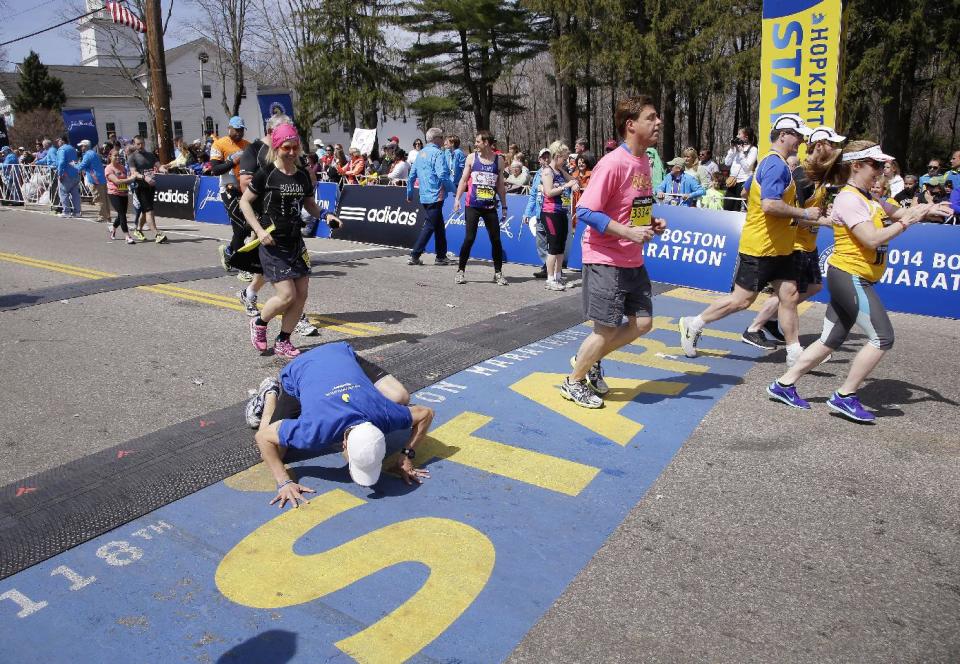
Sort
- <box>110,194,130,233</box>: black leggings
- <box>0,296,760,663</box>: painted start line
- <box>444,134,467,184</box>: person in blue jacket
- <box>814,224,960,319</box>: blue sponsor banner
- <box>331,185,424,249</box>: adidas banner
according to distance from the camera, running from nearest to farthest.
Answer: <box>0,296,760,663</box>: painted start line
<box>814,224,960,319</box>: blue sponsor banner
<box>444,134,467,184</box>: person in blue jacket
<box>110,194,130,233</box>: black leggings
<box>331,185,424,249</box>: adidas banner

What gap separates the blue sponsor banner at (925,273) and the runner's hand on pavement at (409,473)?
278 inches

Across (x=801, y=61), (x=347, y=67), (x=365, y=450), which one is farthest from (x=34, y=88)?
(x=365, y=450)

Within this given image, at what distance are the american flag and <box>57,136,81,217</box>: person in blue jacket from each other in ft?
19.7

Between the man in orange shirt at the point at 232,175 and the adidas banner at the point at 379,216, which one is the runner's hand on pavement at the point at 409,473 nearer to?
the man in orange shirt at the point at 232,175

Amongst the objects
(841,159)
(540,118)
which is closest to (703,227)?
(841,159)

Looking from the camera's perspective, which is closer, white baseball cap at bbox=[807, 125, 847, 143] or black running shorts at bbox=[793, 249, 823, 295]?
white baseball cap at bbox=[807, 125, 847, 143]

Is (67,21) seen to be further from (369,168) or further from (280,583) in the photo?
(280,583)

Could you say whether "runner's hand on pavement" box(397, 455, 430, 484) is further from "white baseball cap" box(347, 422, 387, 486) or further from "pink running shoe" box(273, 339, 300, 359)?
"pink running shoe" box(273, 339, 300, 359)

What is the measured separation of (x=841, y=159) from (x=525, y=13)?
32.7m

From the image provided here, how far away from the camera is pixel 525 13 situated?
3434 cm

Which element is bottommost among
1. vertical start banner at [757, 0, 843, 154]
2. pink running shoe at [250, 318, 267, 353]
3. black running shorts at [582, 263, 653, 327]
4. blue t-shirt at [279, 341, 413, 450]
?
pink running shoe at [250, 318, 267, 353]

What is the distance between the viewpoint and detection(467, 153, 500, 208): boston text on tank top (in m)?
9.52

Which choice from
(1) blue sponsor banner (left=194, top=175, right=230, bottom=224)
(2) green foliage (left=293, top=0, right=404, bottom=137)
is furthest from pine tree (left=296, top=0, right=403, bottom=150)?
(1) blue sponsor banner (left=194, top=175, right=230, bottom=224)

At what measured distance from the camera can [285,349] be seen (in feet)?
20.0
